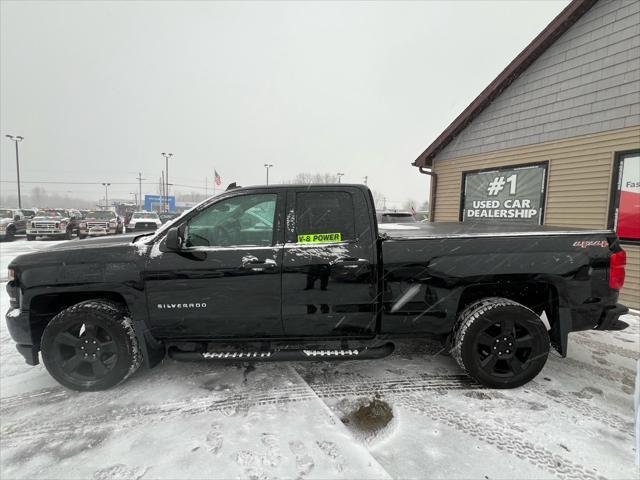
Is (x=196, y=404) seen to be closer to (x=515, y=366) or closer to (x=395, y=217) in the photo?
(x=515, y=366)

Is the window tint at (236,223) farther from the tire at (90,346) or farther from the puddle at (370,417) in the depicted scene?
the puddle at (370,417)

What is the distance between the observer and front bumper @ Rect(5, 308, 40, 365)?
10.3ft

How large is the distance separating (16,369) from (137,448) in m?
2.33

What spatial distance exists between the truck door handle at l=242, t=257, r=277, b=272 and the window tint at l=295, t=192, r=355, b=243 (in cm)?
33

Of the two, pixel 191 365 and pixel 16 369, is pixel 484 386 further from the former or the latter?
pixel 16 369

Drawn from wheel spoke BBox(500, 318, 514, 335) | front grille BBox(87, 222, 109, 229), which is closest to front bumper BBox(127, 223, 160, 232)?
front grille BBox(87, 222, 109, 229)

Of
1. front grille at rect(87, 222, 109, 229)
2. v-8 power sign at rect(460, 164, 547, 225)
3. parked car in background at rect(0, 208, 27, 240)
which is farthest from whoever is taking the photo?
Answer: front grille at rect(87, 222, 109, 229)

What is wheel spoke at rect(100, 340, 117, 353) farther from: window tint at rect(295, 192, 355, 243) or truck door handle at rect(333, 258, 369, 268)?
truck door handle at rect(333, 258, 369, 268)

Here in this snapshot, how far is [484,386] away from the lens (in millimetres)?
3172

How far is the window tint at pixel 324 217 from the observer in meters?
3.15

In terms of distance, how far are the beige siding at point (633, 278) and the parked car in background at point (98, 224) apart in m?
22.1

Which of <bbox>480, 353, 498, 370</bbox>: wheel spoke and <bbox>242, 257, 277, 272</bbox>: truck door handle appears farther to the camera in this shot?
<bbox>480, 353, 498, 370</bbox>: wheel spoke

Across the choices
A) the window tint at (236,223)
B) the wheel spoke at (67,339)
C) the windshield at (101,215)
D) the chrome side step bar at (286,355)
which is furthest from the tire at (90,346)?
the windshield at (101,215)

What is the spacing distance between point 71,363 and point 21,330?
0.55 meters
